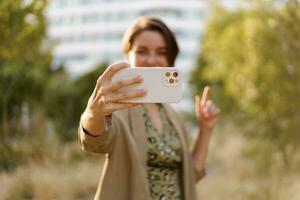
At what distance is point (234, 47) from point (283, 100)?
1997 mm

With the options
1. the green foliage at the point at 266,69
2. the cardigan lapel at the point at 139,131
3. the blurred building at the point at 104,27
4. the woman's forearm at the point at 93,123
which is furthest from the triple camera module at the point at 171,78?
the blurred building at the point at 104,27

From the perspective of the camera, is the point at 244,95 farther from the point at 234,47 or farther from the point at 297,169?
the point at 297,169

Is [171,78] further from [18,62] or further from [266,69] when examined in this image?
[18,62]

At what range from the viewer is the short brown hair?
7.48 feet

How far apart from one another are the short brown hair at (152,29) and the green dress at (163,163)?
247mm

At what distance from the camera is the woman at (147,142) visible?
2.04 m

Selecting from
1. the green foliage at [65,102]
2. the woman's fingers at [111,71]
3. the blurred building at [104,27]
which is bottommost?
the green foliage at [65,102]

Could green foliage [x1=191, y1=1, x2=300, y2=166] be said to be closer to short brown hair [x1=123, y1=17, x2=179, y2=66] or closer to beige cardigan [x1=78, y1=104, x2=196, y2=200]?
short brown hair [x1=123, y1=17, x2=179, y2=66]

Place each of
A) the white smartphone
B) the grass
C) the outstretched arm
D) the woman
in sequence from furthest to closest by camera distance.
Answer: the grass < the outstretched arm < the woman < the white smartphone

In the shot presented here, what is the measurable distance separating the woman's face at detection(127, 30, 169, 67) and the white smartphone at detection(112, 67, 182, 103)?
0.41m

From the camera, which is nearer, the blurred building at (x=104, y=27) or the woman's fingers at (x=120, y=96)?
the woman's fingers at (x=120, y=96)

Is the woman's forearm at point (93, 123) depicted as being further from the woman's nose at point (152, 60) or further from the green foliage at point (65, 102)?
the green foliage at point (65, 102)

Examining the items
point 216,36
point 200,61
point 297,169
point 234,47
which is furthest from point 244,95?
point 200,61

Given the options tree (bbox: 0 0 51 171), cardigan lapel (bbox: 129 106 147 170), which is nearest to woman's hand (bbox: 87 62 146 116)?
cardigan lapel (bbox: 129 106 147 170)
